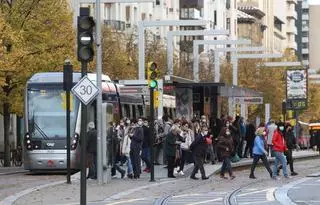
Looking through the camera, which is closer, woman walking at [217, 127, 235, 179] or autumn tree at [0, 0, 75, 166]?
woman walking at [217, 127, 235, 179]

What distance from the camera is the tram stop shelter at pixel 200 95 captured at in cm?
3972

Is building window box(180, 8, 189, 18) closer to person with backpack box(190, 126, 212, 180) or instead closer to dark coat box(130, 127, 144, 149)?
person with backpack box(190, 126, 212, 180)

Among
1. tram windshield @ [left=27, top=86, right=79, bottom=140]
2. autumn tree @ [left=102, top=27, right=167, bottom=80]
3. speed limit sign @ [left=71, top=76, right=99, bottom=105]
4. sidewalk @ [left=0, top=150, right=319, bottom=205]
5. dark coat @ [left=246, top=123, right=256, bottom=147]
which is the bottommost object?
sidewalk @ [left=0, top=150, right=319, bottom=205]

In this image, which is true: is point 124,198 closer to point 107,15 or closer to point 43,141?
point 43,141

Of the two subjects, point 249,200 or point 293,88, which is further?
point 293,88

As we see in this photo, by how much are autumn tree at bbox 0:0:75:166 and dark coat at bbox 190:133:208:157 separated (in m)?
12.3

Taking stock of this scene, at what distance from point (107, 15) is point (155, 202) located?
164 ft

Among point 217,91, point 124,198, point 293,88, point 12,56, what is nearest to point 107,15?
point 293,88

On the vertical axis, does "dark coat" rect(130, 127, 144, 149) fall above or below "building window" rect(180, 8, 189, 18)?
below

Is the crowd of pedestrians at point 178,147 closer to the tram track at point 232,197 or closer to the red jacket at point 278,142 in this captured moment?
the red jacket at point 278,142

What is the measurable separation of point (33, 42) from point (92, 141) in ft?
48.2

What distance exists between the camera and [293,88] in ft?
194

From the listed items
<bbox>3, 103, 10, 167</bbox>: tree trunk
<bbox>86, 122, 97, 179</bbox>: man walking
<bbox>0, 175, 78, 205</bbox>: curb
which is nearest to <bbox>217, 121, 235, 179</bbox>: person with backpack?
<bbox>86, 122, 97, 179</bbox>: man walking

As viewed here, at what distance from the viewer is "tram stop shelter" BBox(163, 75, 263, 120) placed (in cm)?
3972
